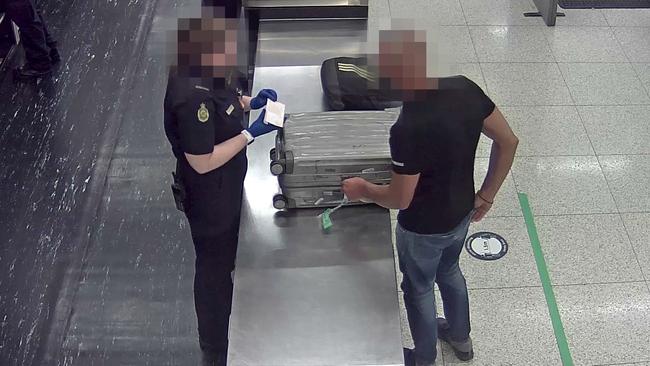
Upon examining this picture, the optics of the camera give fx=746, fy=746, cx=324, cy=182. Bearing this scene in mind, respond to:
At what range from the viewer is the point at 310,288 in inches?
92.0

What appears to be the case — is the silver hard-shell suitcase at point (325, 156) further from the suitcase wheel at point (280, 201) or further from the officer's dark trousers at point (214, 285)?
the officer's dark trousers at point (214, 285)

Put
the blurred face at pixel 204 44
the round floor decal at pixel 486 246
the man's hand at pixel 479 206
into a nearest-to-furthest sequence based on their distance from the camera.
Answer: the blurred face at pixel 204 44, the man's hand at pixel 479 206, the round floor decal at pixel 486 246

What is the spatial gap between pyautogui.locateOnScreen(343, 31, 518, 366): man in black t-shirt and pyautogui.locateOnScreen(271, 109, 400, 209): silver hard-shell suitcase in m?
0.07

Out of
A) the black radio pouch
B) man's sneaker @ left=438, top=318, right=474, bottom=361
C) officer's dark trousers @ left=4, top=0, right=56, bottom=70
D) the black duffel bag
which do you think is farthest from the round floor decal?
officer's dark trousers @ left=4, top=0, right=56, bottom=70

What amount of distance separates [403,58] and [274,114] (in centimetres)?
61

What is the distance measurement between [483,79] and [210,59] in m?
2.71

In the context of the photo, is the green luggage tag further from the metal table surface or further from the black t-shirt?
the black t-shirt

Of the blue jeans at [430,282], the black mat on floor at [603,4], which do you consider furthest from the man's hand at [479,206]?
the black mat on floor at [603,4]

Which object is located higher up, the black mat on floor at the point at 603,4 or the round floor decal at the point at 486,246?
the round floor decal at the point at 486,246

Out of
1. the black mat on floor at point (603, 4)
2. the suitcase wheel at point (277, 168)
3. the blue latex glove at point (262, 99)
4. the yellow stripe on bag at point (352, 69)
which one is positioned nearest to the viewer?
the suitcase wheel at point (277, 168)

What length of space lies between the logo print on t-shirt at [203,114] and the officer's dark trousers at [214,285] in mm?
511

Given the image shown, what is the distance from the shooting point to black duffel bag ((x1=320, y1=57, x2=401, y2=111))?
290 cm

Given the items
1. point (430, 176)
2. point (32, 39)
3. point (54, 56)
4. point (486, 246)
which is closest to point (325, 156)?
point (430, 176)

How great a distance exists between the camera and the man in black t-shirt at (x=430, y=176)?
2111 millimetres
